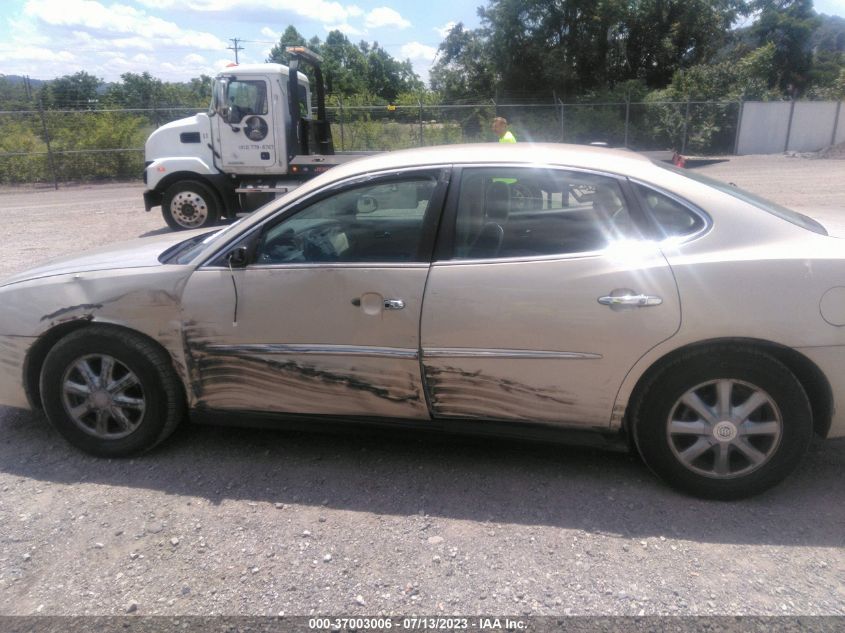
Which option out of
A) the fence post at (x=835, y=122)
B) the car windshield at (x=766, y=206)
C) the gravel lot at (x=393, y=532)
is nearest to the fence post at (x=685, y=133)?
the fence post at (x=835, y=122)

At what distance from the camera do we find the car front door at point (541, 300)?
306 centimetres

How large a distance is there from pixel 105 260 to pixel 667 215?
3.00m

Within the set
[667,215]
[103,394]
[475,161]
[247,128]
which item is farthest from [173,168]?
[667,215]

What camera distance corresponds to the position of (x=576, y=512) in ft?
10.4

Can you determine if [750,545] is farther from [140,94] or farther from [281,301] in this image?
[140,94]

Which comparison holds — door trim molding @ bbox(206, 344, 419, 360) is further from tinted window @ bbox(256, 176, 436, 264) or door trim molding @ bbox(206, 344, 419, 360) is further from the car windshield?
the car windshield

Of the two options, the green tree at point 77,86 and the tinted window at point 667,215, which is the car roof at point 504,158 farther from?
the green tree at point 77,86

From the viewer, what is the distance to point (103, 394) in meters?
3.63

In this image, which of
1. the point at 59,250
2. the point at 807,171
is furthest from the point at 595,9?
the point at 59,250

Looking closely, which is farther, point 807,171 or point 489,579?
point 807,171

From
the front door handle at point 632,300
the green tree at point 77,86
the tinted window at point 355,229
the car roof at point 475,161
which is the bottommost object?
the front door handle at point 632,300

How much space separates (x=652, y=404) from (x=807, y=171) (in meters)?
21.5

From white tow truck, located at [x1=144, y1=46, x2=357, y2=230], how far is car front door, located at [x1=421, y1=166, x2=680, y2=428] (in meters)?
8.13

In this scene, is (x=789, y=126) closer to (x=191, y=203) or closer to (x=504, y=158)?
(x=191, y=203)
